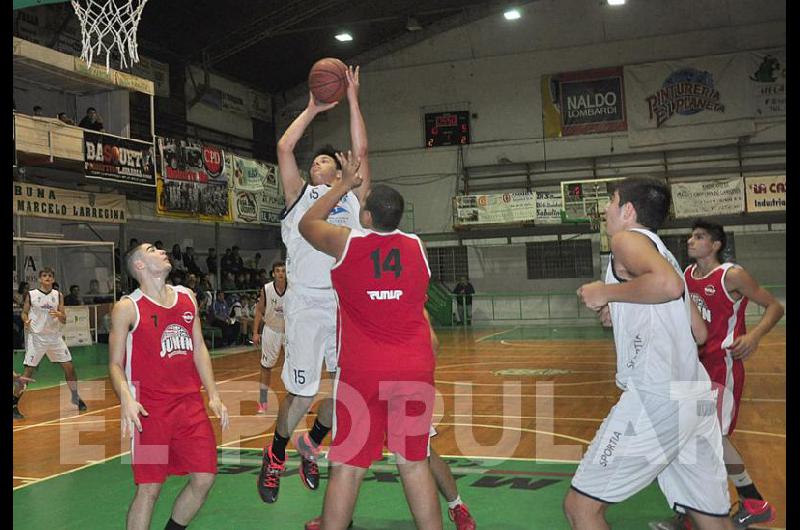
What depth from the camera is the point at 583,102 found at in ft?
82.4

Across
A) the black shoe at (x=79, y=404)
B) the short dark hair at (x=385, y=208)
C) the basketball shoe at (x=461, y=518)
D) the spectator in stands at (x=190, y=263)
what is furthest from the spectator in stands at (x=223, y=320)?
the short dark hair at (x=385, y=208)

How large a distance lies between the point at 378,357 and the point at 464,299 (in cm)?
2149

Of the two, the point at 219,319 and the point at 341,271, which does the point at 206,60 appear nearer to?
the point at 219,319

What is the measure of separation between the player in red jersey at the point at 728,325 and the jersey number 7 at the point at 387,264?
2022 mm

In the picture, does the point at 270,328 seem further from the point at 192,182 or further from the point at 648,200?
the point at 192,182

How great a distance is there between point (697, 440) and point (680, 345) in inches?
15.2

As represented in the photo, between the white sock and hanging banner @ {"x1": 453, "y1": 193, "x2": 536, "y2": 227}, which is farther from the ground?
hanging banner @ {"x1": 453, "y1": 193, "x2": 536, "y2": 227}

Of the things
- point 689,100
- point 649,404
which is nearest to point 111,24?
point 649,404

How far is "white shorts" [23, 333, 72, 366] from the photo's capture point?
33.4 feet

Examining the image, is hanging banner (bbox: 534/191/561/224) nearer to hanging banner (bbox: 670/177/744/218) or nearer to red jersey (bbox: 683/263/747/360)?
hanging banner (bbox: 670/177/744/218)

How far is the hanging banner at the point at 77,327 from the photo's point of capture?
51.1ft

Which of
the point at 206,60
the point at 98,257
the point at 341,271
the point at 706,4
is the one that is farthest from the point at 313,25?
the point at 341,271

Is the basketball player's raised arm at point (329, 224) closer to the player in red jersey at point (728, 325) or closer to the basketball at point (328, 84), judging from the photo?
the basketball at point (328, 84)

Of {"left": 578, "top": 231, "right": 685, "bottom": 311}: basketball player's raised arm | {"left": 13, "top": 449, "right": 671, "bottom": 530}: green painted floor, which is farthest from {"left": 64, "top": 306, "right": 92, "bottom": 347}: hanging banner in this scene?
{"left": 578, "top": 231, "right": 685, "bottom": 311}: basketball player's raised arm
